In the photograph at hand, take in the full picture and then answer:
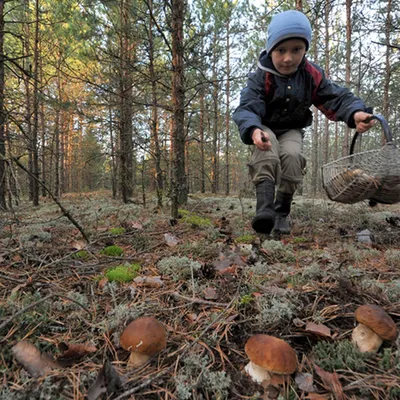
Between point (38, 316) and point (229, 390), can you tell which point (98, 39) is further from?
point (229, 390)

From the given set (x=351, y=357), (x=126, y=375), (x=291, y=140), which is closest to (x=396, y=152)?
(x=291, y=140)

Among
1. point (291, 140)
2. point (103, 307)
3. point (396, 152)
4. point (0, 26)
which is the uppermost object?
point (0, 26)

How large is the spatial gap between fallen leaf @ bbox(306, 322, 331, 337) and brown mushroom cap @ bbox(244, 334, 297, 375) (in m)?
0.27

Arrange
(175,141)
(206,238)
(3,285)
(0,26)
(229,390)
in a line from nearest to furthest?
(229,390) < (3,285) < (206,238) < (175,141) < (0,26)

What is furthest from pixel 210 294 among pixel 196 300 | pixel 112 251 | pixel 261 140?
pixel 261 140

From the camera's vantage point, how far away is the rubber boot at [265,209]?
2744 millimetres

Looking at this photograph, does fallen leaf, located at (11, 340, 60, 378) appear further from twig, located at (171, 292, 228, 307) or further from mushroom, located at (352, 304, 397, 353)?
mushroom, located at (352, 304, 397, 353)

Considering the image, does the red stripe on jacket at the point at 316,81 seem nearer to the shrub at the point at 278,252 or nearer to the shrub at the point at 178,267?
the shrub at the point at 278,252

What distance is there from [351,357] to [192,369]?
2.46ft

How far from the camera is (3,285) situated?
6.18ft

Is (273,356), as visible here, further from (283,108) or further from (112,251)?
(283,108)

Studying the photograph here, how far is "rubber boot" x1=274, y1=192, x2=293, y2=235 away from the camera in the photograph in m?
3.50

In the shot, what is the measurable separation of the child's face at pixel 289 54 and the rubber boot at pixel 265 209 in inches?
52.5

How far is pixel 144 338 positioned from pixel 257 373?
540 millimetres
